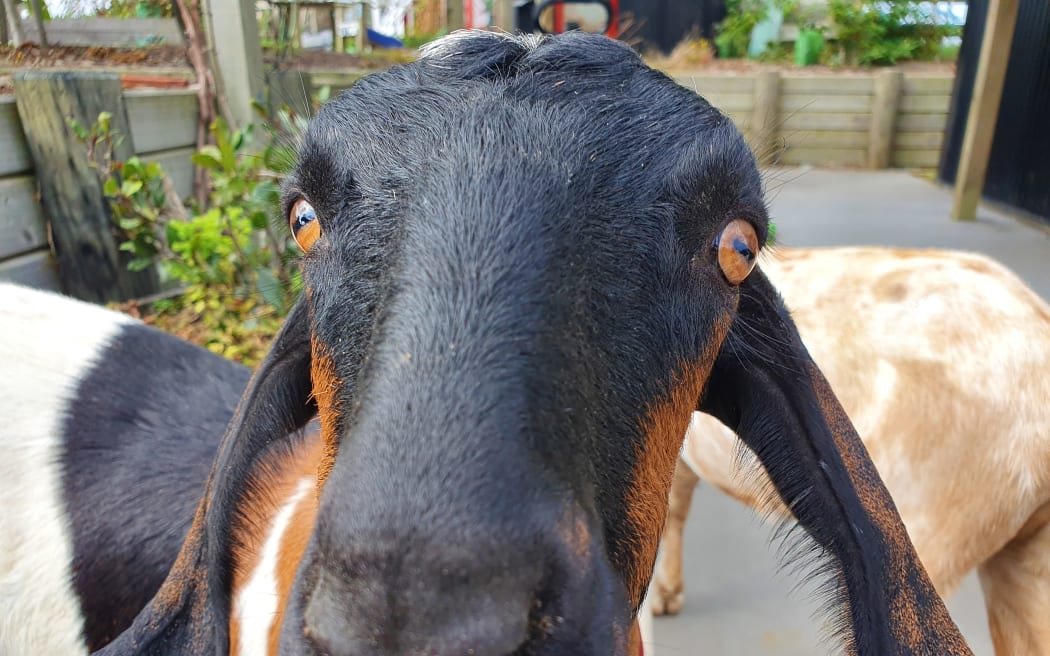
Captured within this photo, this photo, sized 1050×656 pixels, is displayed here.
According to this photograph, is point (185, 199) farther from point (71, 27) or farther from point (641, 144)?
point (641, 144)

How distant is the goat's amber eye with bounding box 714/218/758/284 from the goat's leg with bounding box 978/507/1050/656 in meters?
1.61

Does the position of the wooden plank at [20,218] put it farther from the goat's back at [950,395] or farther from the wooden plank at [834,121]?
the wooden plank at [834,121]

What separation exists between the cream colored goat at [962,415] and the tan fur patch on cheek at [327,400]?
1139 millimetres

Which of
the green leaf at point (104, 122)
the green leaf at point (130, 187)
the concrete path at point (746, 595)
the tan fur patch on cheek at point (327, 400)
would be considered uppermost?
the green leaf at point (104, 122)

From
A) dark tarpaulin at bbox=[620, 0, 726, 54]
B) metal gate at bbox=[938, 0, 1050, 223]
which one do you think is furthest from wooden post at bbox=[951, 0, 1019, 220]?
dark tarpaulin at bbox=[620, 0, 726, 54]

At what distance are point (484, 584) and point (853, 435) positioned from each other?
934 mm

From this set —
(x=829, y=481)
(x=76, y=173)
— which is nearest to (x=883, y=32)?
(x=76, y=173)

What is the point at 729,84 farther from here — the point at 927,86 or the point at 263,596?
the point at 263,596

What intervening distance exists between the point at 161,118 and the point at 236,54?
25.5 inches

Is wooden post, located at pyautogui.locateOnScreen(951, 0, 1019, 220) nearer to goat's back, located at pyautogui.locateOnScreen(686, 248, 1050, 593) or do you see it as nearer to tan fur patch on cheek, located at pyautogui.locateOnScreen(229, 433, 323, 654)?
goat's back, located at pyautogui.locateOnScreen(686, 248, 1050, 593)

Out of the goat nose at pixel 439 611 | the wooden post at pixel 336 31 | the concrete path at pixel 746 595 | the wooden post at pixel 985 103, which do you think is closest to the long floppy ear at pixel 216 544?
the goat nose at pixel 439 611

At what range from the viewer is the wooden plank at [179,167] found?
4.82 meters

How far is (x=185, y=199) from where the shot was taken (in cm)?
502

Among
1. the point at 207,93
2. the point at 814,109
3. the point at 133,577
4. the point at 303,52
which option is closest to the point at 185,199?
the point at 207,93
